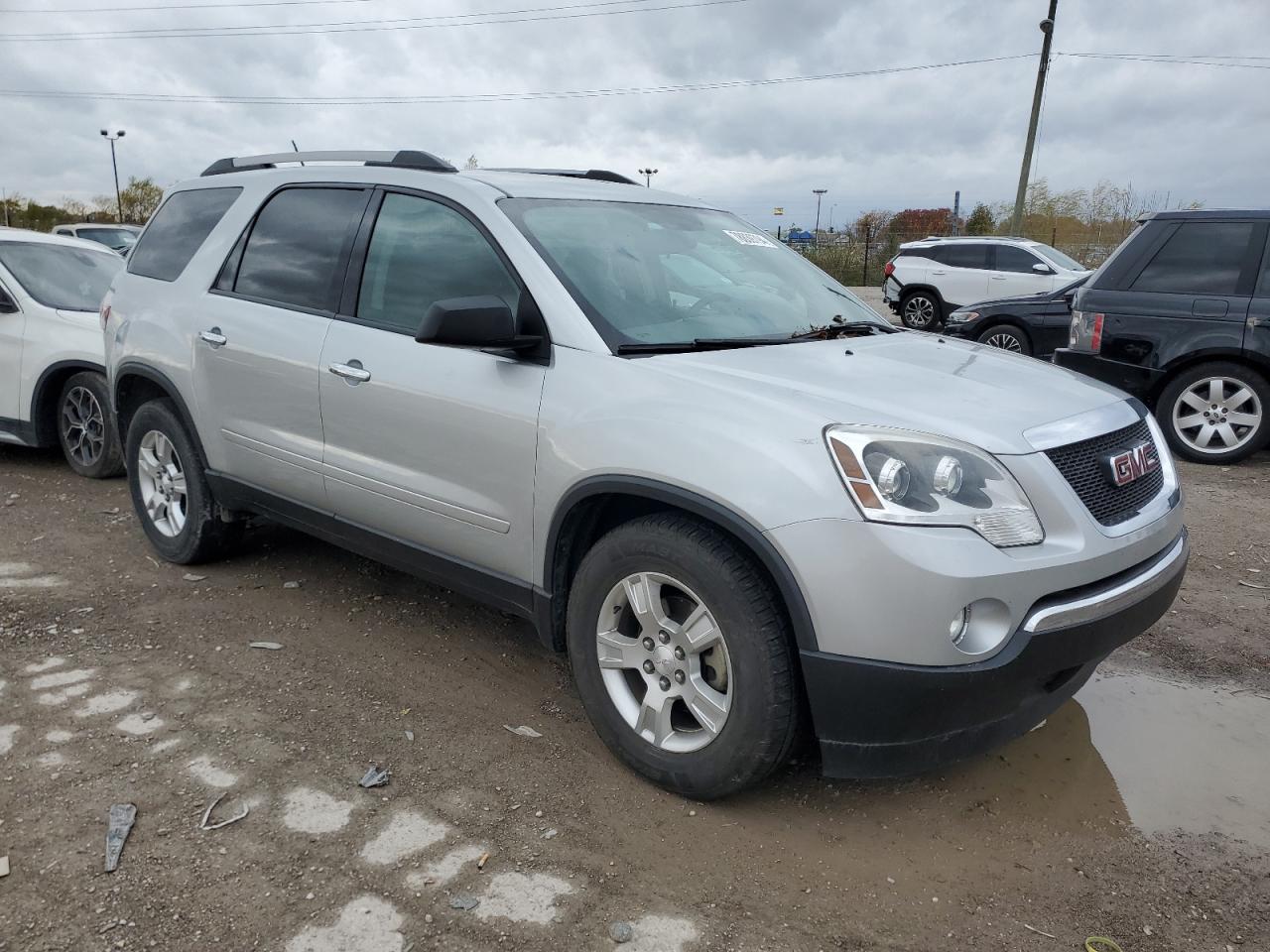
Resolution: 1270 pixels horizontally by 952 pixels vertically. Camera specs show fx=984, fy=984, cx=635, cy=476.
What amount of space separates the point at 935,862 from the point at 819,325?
74.6 inches

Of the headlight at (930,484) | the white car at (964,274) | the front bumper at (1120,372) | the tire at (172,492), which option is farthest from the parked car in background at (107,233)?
the headlight at (930,484)

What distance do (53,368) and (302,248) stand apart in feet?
11.4

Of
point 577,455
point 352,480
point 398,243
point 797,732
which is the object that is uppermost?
point 398,243

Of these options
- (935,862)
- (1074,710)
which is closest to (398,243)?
(935,862)

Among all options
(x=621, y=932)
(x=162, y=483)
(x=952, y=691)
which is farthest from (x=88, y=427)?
(x=952, y=691)

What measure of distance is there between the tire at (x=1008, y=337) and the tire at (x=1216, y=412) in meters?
3.49

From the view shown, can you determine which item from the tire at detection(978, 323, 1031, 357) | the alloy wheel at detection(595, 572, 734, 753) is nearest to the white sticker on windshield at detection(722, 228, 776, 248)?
the alloy wheel at detection(595, 572, 734, 753)

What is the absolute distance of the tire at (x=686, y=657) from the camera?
2621 millimetres

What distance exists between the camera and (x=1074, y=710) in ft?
11.8

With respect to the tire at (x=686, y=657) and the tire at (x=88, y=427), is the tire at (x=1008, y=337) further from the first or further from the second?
the tire at (x=686, y=657)

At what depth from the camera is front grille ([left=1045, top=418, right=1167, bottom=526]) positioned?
2686 mm

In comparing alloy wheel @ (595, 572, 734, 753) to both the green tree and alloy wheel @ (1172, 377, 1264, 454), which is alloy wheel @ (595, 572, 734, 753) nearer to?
alloy wheel @ (1172, 377, 1264, 454)

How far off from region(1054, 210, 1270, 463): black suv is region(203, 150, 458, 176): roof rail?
575 cm

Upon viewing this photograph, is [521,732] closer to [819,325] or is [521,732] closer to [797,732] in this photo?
[797,732]
